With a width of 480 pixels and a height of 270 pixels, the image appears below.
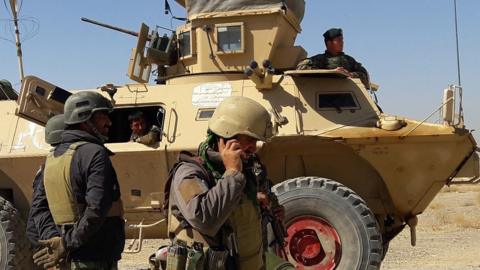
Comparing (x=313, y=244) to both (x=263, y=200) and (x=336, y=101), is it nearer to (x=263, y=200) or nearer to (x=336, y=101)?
(x=336, y=101)

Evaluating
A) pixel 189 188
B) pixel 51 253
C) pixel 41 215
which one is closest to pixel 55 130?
pixel 41 215

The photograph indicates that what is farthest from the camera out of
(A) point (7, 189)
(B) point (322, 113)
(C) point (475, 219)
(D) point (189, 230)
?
(C) point (475, 219)

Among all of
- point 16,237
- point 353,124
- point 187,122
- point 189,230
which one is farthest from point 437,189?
point 189,230

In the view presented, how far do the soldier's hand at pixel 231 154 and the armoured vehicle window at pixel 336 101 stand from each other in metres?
4.91

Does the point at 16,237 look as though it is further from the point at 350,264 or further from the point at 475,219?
the point at 475,219

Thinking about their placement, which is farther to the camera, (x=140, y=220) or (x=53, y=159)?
(x=140, y=220)

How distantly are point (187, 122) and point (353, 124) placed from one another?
1889 millimetres

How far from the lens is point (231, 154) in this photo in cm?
309

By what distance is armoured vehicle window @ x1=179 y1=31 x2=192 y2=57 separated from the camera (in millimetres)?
9414

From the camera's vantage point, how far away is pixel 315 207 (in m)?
7.49

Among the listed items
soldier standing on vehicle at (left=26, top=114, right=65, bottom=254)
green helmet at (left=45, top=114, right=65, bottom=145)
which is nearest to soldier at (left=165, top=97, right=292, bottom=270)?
soldier standing on vehicle at (left=26, top=114, right=65, bottom=254)

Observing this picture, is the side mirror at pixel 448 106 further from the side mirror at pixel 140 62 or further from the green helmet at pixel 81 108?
the green helmet at pixel 81 108

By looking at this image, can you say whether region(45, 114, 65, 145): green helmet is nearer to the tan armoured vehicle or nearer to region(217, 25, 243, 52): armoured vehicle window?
the tan armoured vehicle

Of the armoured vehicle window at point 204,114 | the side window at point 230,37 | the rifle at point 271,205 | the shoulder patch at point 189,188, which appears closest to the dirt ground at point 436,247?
the armoured vehicle window at point 204,114
